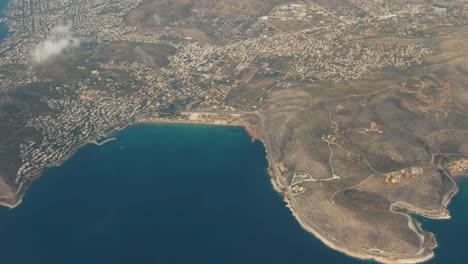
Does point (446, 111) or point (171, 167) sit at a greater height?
point (446, 111)

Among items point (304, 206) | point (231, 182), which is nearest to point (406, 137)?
point (304, 206)

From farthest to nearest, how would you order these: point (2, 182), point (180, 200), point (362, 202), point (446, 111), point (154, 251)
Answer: point (446, 111) → point (2, 182) → point (180, 200) → point (362, 202) → point (154, 251)

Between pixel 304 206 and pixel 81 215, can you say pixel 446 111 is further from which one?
pixel 81 215

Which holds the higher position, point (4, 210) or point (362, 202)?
point (362, 202)

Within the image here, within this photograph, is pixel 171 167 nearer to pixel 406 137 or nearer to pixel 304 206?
pixel 304 206

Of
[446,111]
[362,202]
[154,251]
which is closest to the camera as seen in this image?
[154,251]

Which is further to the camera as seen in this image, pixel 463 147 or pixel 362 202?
pixel 463 147

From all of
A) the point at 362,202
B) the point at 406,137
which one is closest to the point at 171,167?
the point at 362,202
